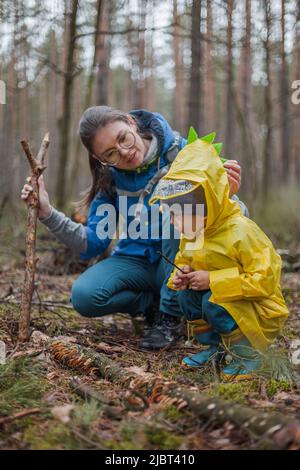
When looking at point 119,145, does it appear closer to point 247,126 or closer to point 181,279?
point 181,279

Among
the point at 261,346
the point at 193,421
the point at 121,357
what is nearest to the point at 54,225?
the point at 121,357

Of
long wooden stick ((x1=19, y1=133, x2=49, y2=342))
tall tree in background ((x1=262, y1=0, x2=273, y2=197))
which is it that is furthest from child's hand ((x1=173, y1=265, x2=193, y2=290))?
tall tree in background ((x1=262, y1=0, x2=273, y2=197))

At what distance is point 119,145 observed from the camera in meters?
3.11

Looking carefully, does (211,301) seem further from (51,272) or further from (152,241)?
(51,272)

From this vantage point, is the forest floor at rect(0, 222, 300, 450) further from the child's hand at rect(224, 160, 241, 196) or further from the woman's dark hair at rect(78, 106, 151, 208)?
the woman's dark hair at rect(78, 106, 151, 208)

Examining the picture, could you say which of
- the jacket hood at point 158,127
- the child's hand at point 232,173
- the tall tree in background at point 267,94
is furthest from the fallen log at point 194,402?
the tall tree in background at point 267,94

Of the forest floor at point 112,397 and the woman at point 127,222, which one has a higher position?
the woman at point 127,222

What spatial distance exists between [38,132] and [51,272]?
85.4 ft

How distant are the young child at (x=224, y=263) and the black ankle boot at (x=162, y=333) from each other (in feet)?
1.85

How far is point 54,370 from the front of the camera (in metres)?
2.56

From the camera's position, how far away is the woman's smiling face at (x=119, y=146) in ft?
10.1

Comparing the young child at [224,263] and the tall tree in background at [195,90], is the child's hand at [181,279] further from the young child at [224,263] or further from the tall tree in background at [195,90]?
the tall tree in background at [195,90]

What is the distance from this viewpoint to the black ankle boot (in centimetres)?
316

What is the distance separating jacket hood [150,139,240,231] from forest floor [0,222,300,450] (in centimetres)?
77
